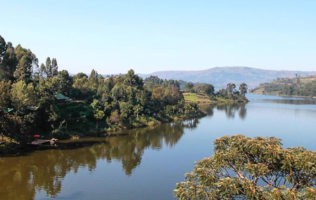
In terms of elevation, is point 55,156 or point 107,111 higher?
point 107,111

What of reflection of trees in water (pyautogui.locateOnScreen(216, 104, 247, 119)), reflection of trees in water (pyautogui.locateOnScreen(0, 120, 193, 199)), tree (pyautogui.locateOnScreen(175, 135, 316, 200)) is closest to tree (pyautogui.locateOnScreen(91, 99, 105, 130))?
reflection of trees in water (pyautogui.locateOnScreen(0, 120, 193, 199))

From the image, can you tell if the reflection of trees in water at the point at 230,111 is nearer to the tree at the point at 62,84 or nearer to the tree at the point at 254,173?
the tree at the point at 62,84

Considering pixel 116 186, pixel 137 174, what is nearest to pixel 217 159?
pixel 116 186

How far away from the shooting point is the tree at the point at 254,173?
10998 mm

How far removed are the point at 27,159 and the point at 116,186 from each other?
13.8 m

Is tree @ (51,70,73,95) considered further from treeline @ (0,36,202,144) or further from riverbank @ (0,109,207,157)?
riverbank @ (0,109,207,157)

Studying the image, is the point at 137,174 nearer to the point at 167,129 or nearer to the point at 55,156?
the point at 55,156

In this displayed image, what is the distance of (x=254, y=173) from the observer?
11.6 metres

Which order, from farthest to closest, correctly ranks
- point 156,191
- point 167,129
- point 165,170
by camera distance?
point 167,129 → point 165,170 → point 156,191

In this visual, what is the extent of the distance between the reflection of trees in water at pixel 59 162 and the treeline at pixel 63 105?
524cm

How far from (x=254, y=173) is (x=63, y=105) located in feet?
146

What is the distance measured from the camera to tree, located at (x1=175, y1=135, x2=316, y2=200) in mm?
10998

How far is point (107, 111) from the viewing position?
178 feet

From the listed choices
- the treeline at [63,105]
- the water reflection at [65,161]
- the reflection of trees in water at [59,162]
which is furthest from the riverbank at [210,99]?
the reflection of trees in water at [59,162]
